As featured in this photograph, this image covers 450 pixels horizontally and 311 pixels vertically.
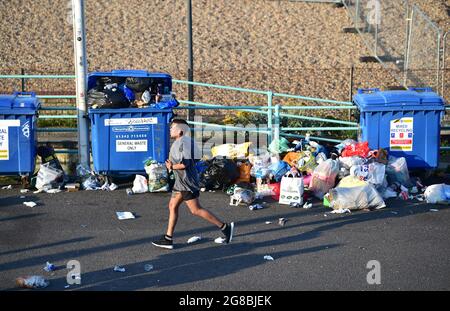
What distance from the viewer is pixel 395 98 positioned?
11.0 meters

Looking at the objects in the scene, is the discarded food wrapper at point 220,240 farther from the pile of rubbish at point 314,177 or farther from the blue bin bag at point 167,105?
the blue bin bag at point 167,105

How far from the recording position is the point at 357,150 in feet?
35.2

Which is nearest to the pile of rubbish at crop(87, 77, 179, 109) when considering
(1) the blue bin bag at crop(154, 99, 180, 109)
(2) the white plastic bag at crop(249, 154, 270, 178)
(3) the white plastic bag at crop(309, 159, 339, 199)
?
(1) the blue bin bag at crop(154, 99, 180, 109)

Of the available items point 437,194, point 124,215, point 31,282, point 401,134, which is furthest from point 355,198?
point 31,282

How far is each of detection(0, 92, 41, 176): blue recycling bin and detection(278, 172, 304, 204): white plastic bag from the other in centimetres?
347

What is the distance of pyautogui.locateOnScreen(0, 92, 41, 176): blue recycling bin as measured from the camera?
34.4 ft

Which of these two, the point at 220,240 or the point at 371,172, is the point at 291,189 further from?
the point at 220,240

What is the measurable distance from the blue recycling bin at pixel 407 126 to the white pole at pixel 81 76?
156 inches

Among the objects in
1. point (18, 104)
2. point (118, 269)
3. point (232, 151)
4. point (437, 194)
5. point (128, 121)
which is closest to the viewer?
point (118, 269)

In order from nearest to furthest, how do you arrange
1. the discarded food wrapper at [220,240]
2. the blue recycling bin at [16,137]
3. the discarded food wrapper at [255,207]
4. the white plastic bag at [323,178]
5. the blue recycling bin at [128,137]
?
the discarded food wrapper at [220,240], the discarded food wrapper at [255,207], the white plastic bag at [323,178], the blue recycling bin at [16,137], the blue recycling bin at [128,137]

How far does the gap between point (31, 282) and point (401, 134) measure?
604 cm

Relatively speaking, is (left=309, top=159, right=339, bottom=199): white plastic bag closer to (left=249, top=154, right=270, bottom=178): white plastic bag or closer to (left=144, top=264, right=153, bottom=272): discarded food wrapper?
(left=249, top=154, right=270, bottom=178): white plastic bag

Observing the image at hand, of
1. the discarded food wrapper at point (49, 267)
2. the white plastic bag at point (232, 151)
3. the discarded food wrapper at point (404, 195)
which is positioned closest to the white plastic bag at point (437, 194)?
the discarded food wrapper at point (404, 195)

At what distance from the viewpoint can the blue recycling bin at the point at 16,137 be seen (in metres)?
10.5
